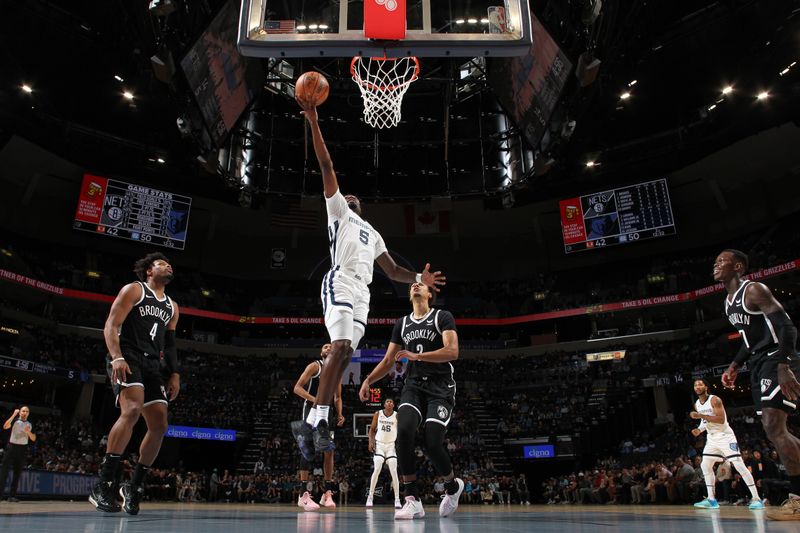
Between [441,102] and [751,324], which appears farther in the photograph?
[441,102]

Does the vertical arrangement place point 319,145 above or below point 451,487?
above

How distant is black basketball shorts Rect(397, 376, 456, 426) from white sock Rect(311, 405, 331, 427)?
136 cm

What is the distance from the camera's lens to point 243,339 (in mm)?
34844

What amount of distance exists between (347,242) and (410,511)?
7.96 ft

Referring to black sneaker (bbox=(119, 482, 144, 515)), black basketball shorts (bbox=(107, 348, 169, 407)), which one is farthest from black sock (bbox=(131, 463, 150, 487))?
black basketball shorts (bbox=(107, 348, 169, 407))

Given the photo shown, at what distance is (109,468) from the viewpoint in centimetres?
509

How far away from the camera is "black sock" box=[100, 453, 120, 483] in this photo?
197 inches

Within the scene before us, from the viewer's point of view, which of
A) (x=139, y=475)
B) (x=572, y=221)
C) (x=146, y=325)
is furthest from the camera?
(x=572, y=221)

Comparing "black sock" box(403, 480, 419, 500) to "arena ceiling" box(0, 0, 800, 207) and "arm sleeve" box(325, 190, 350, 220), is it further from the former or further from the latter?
"arena ceiling" box(0, 0, 800, 207)

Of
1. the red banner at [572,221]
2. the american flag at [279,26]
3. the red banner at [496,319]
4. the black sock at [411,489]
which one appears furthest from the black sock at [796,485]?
the red banner at [572,221]

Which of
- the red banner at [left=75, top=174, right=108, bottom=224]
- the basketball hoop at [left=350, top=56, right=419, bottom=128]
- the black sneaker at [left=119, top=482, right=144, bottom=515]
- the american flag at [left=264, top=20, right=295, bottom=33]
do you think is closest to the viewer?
the black sneaker at [left=119, top=482, right=144, bottom=515]

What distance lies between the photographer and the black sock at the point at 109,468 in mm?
5008

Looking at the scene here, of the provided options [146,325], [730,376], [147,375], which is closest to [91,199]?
[146,325]

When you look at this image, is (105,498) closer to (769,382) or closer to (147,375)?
(147,375)
